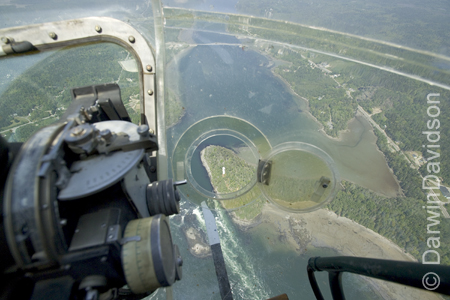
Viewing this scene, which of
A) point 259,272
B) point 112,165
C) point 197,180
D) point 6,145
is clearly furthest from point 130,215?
point 259,272

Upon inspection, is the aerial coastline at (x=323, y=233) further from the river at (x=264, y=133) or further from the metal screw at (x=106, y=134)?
the metal screw at (x=106, y=134)

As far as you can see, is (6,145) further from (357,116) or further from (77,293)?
(357,116)

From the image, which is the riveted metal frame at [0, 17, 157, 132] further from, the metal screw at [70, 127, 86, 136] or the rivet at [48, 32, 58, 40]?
the metal screw at [70, 127, 86, 136]

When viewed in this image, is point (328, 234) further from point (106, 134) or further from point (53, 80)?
point (53, 80)

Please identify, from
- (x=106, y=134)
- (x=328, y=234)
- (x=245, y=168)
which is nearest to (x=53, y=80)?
(x=106, y=134)
